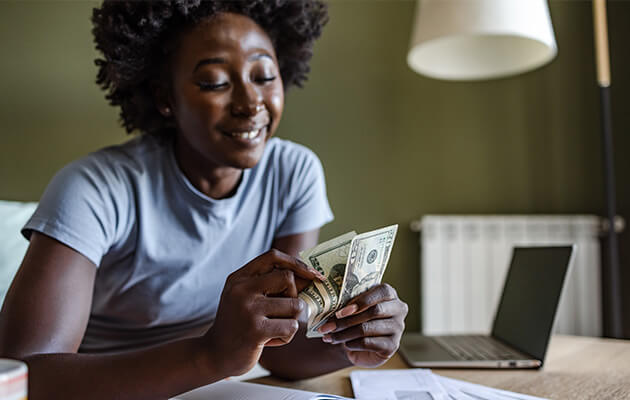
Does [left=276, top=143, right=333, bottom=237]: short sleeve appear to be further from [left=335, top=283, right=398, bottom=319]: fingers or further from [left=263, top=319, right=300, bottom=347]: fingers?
[left=263, top=319, right=300, bottom=347]: fingers

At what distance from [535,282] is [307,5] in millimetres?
908

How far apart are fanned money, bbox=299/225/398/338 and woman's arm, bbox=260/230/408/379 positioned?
1.2 inches

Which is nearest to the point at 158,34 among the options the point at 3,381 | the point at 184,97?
the point at 184,97

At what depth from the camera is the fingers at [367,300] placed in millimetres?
813

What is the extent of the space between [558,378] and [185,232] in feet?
2.75

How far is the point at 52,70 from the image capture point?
1933 mm

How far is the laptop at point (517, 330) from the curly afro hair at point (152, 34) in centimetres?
81

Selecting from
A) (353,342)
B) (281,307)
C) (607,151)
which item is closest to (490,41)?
(607,151)

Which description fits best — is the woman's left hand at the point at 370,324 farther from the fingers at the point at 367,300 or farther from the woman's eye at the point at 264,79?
the woman's eye at the point at 264,79

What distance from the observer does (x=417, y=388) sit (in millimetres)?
877

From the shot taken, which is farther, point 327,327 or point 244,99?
point 244,99

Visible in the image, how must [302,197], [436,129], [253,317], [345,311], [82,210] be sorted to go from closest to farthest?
[253,317], [345,311], [82,210], [302,197], [436,129]

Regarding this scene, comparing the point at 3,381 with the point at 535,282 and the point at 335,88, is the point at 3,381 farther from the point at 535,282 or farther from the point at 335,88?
the point at 335,88

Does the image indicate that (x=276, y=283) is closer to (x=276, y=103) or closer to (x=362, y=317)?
(x=362, y=317)
